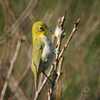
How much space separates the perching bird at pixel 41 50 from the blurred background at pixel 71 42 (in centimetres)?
164

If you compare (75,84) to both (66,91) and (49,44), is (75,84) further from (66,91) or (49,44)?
(49,44)

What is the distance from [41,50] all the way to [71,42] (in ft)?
6.94

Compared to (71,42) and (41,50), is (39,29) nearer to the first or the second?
(41,50)

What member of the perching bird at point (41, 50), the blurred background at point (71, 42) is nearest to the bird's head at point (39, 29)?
the perching bird at point (41, 50)

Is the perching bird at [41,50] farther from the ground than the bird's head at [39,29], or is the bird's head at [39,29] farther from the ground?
the bird's head at [39,29]

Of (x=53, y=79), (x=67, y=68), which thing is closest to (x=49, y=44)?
(x=53, y=79)

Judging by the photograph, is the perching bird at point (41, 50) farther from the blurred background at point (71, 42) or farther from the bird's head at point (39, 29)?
the blurred background at point (71, 42)

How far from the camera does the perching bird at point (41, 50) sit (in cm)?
372

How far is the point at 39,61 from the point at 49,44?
0.12 metres

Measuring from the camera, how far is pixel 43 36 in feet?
12.5

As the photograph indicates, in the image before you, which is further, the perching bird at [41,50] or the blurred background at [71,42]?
the blurred background at [71,42]

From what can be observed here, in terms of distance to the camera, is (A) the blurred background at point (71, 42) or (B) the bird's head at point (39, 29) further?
(A) the blurred background at point (71, 42)

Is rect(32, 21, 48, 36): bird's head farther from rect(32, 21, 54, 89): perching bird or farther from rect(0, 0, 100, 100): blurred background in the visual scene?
rect(0, 0, 100, 100): blurred background

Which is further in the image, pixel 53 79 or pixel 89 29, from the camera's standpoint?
pixel 89 29
